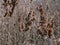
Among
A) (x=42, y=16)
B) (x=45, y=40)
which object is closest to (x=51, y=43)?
(x=45, y=40)

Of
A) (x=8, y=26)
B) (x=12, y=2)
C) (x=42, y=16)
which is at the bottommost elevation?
(x=8, y=26)

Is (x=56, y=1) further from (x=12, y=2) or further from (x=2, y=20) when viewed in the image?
(x=12, y=2)

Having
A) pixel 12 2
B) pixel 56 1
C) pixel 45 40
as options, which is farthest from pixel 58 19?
pixel 12 2

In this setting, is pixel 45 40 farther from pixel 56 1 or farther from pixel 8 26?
pixel 56 1

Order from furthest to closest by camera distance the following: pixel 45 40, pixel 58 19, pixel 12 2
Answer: pixel 58 19
pixel 45 40
pixel 12 2

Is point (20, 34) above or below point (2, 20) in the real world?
below

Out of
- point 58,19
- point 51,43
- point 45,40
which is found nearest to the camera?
point 51,43

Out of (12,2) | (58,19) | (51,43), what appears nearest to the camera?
(12,2)

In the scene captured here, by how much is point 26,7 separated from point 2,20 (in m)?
0.30

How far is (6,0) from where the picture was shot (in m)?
1.84

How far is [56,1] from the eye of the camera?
2676 millimetres

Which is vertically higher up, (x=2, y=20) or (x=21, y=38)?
(x=2, y=20)

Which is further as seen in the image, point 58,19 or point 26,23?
point 58,19

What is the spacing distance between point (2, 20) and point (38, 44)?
0.48m
